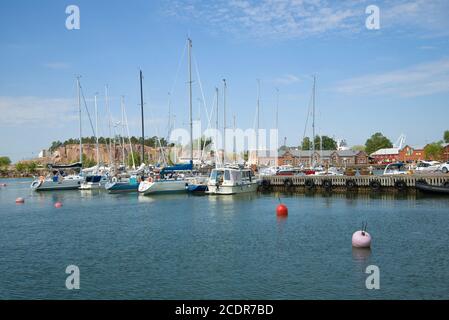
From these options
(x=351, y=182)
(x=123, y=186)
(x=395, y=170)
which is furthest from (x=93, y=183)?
(x=395, y=170)

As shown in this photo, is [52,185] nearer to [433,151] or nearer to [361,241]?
[361,241]

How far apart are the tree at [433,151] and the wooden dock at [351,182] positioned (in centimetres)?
12408

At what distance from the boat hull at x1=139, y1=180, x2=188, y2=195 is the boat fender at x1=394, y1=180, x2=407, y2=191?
29152 millimetres

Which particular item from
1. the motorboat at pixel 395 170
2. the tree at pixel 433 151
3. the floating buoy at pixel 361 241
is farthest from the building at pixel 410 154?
the floating buoy at pixel 361 241

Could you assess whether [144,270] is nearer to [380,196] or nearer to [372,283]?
[372,283]

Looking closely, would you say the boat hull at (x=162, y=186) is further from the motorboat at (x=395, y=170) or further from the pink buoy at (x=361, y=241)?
the pink buoy at (x=361, y=241)

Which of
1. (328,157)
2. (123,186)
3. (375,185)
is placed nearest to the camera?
(375,185)

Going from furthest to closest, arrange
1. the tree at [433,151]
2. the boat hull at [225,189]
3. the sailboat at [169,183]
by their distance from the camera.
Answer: the tree at [433,151], the sailboat at [169,183], the boat hull at [225,189]

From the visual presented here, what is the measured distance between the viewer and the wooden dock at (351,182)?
60.9 meters

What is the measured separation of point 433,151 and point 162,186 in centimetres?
14980

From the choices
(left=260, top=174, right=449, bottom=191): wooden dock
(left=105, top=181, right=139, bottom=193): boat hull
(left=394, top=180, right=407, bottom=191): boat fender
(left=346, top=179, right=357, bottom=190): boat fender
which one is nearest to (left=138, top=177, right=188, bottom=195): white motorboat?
(left=105, top=181, right=139, bottom=193): boat hull

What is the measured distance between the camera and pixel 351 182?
66125mm

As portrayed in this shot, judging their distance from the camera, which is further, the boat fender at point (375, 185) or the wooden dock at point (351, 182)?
the boat fender at point (375, 185)

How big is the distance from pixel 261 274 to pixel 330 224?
14899 millimetres
